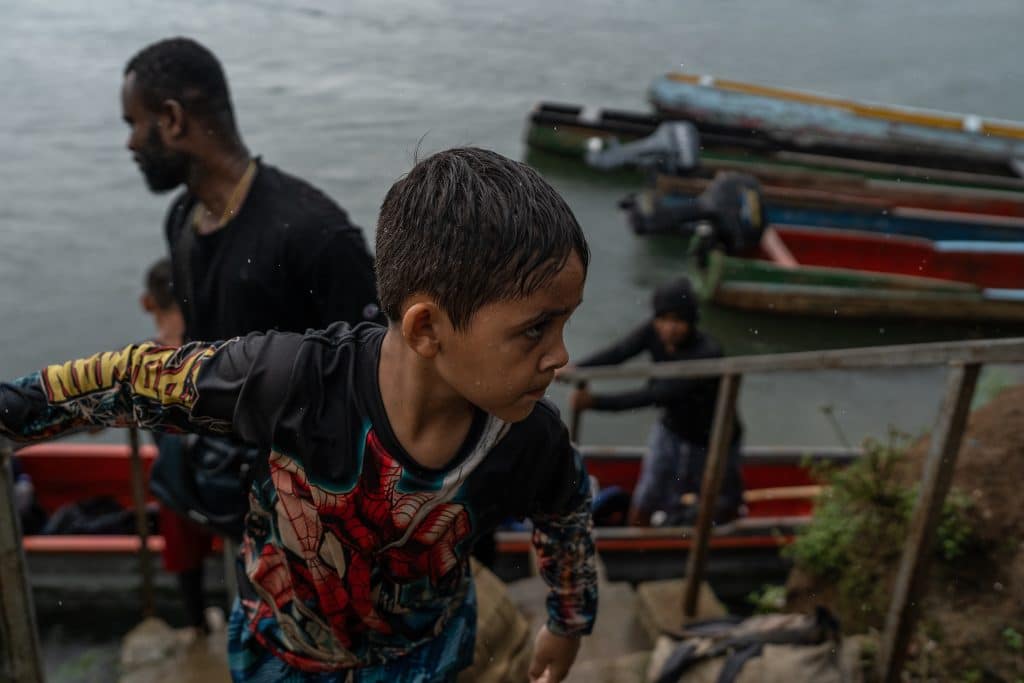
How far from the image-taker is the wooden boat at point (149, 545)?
211 inches

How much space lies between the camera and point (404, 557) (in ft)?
5.66

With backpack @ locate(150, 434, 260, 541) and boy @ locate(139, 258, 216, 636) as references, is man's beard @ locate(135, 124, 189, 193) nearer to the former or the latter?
boy @ locate(139, 258, 216, 636)

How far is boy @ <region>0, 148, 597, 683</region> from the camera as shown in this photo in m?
1.47

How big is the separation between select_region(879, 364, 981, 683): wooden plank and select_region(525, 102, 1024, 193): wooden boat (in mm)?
10783

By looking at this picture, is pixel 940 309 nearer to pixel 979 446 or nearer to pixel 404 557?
pixel 979 446

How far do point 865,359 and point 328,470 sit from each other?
187 centimetres

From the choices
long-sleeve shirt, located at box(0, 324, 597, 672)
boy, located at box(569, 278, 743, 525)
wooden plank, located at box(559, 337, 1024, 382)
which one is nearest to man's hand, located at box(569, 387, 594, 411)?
boy, located at box(569, 278, 743, 525)

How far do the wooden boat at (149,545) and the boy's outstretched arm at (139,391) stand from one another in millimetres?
3805

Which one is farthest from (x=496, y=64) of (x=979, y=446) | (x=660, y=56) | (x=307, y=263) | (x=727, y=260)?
(x=307, y=263)

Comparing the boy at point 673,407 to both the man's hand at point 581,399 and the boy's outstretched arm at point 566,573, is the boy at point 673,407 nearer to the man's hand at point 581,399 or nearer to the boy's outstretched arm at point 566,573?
the man's hand at point 581,399

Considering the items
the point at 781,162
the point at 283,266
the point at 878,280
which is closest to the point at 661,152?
the point at 781,162

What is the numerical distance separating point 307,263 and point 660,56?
19.2m

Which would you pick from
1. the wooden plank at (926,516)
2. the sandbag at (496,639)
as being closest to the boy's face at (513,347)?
the sandbag at (496,639)

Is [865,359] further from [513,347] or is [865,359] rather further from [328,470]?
[328,470]
